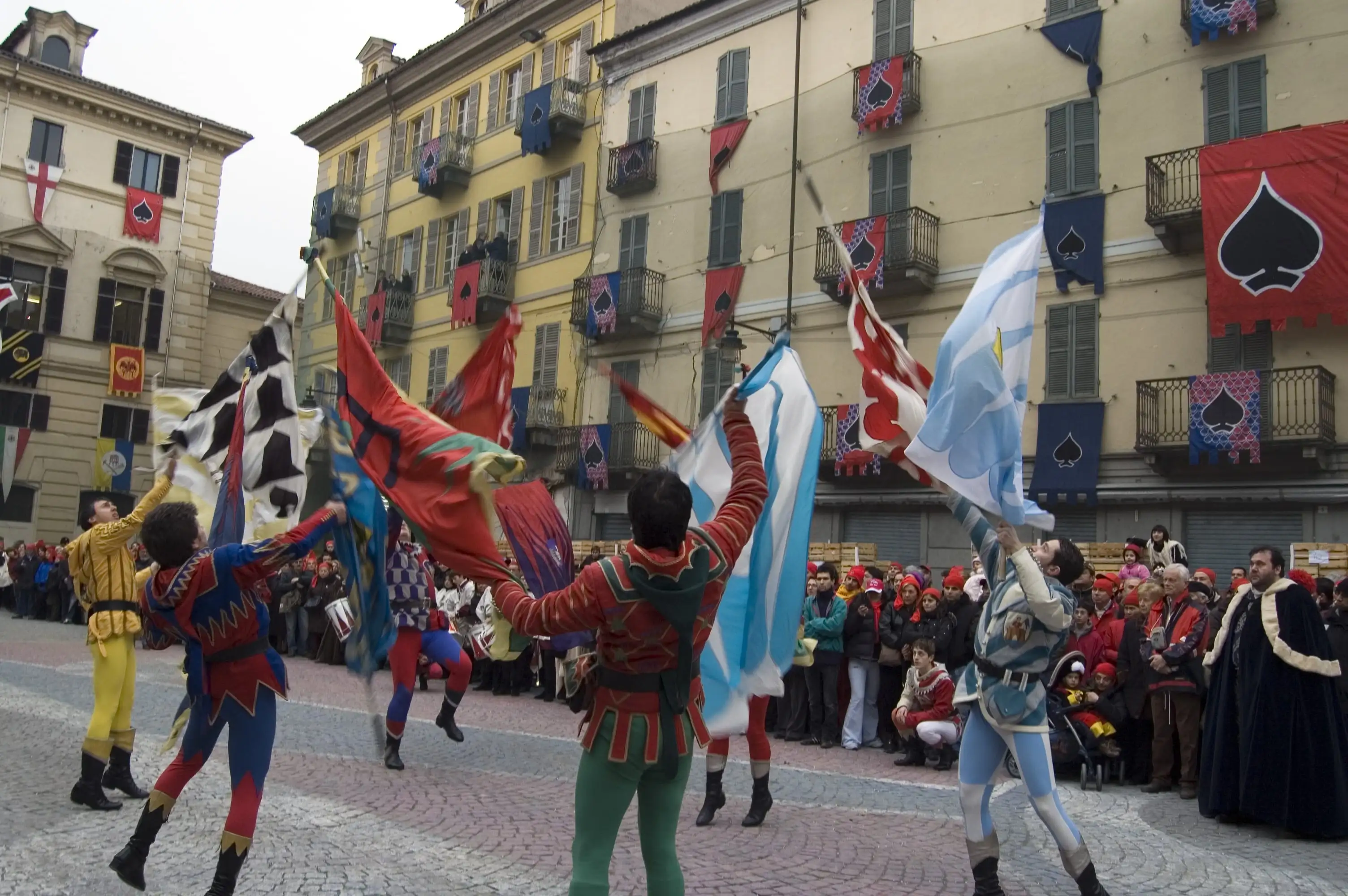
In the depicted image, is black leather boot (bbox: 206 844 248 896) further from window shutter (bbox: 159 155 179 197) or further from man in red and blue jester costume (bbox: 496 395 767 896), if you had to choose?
window shutter (bbox: 159 155 179 197)

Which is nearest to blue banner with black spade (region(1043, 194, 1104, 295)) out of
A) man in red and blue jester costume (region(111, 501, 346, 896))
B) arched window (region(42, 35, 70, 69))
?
man in red and blue jester costume (region(111, 501, 346, 896))

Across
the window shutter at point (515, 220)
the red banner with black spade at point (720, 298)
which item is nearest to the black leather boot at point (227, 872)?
the red banner with black spade at point (720, 298)

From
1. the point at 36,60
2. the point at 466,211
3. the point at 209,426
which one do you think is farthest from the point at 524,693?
the point at 36,60

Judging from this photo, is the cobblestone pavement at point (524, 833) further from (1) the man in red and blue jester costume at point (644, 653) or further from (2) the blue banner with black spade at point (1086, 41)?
(2) the blue banner with black spade at point (1086, 41)

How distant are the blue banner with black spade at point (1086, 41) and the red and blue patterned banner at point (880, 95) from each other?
9.61ft

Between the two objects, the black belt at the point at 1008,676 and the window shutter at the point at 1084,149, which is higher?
the window shutter at the point at 1084,149

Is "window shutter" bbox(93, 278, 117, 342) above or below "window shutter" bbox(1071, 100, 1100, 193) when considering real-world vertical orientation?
above

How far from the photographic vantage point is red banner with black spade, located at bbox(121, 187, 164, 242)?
3956 centimetres

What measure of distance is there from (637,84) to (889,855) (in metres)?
22.7

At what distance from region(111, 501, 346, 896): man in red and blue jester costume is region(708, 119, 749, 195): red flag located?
20.1 m

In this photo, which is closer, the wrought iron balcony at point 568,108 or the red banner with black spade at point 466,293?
the wrought iron balcony at point 568,108

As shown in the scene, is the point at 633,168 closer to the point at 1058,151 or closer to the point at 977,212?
the point at 977,212

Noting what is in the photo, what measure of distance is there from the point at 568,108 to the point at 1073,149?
1317cm

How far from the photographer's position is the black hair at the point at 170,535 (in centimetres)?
525
